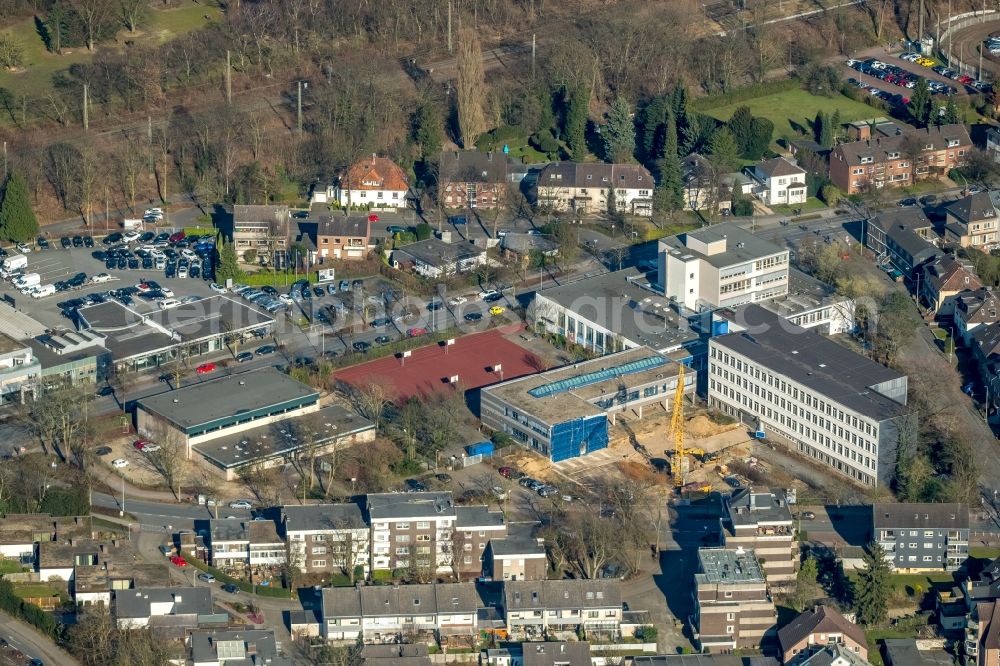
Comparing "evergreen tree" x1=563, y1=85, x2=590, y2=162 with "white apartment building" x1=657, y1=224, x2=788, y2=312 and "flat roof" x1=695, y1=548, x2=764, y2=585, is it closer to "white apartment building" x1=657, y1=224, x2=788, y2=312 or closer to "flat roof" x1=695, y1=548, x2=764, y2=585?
"white apartment building" x1=657, y1=224, x2=788, y2=312

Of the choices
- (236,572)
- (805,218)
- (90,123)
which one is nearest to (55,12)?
(90,123)

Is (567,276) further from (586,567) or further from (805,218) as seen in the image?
(586,567)

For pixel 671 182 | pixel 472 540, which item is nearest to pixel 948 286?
pixel 671 182

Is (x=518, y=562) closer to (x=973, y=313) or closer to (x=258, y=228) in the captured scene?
(x=973, y=313)

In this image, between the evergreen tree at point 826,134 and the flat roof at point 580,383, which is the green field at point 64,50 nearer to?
the evergreen tree at point 826,134

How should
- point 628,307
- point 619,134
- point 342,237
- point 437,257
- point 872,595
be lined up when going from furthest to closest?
point 619,134, point 342,237, point 437,257, point 628,307, point 872,595

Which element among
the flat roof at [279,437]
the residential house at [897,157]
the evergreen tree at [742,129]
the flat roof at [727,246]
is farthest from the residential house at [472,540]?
the evergreen tree at [742,129]
